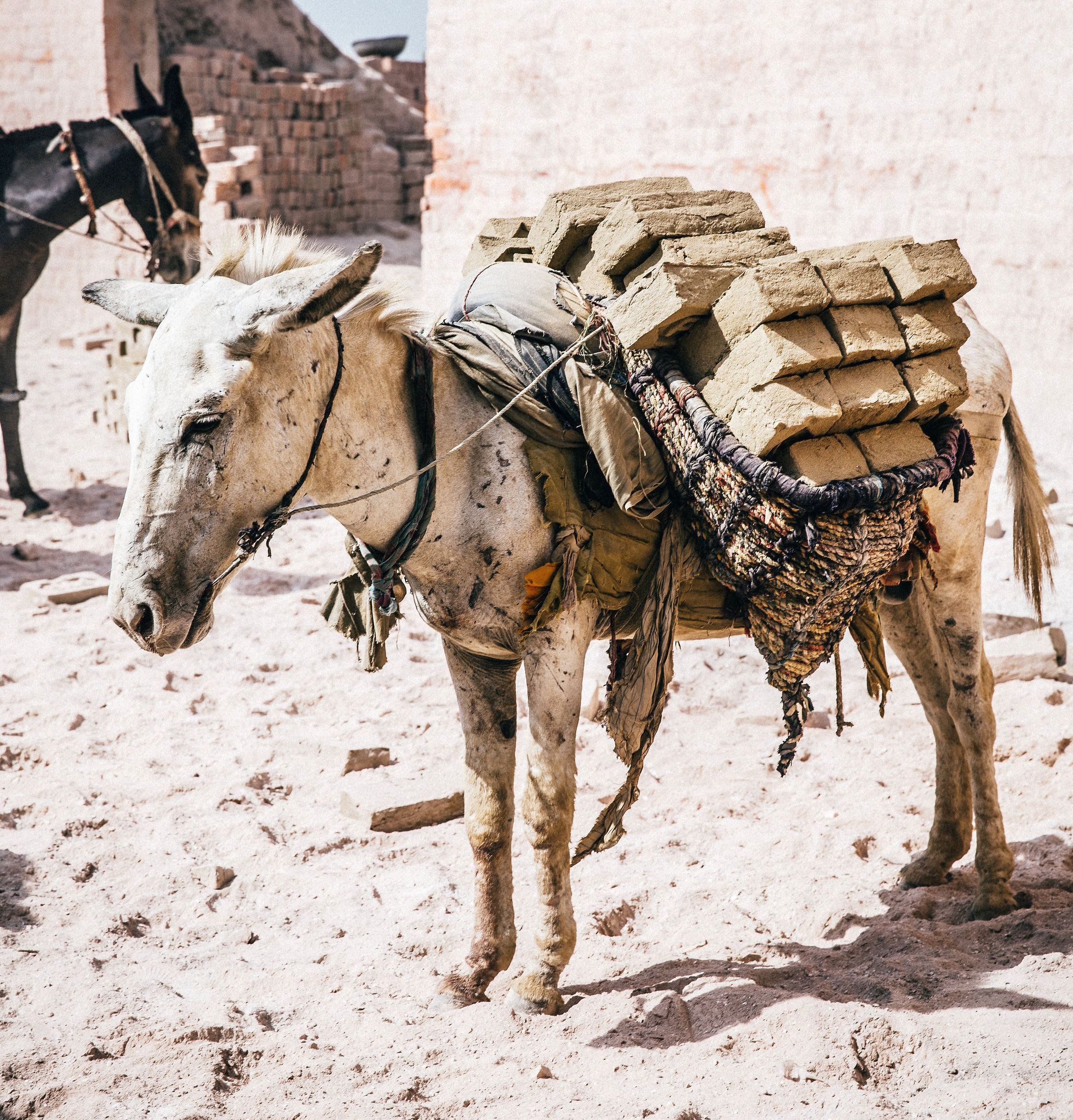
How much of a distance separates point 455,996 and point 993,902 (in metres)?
1.67

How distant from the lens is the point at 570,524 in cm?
259

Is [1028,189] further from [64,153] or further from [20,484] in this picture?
[20,484]

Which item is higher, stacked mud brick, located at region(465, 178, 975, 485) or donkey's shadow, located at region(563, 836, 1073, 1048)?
stacked mud brick, located at region(465, 178, 975, 485)

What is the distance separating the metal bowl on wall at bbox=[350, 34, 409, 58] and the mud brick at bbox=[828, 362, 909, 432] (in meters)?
19.4

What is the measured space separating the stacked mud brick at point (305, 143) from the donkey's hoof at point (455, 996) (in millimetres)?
12044

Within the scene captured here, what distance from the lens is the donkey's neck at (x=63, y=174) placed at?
7.22 metres

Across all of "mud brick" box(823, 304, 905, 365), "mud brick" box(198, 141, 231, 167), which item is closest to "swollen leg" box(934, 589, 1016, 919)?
"mud brick" box(823, 304, 905, 365)

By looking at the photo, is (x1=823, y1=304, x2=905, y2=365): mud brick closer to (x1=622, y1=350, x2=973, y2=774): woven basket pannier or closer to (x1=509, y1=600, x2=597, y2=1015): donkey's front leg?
(x1=622, y1=350, x2=973, y2=774): woven basket pannier

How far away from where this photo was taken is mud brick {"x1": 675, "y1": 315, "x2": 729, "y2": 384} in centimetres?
261

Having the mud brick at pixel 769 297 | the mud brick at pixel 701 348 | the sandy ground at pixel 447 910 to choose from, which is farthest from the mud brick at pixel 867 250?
the sandy ground at pixel 447 910

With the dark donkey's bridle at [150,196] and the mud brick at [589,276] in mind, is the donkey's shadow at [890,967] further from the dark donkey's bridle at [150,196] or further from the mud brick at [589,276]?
the dark donkey's bridle at [150,196]

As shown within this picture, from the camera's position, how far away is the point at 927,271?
2697 mm

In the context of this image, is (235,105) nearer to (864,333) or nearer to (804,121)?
(804,121)

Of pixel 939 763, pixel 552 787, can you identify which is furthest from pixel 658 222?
pixel 939 763
